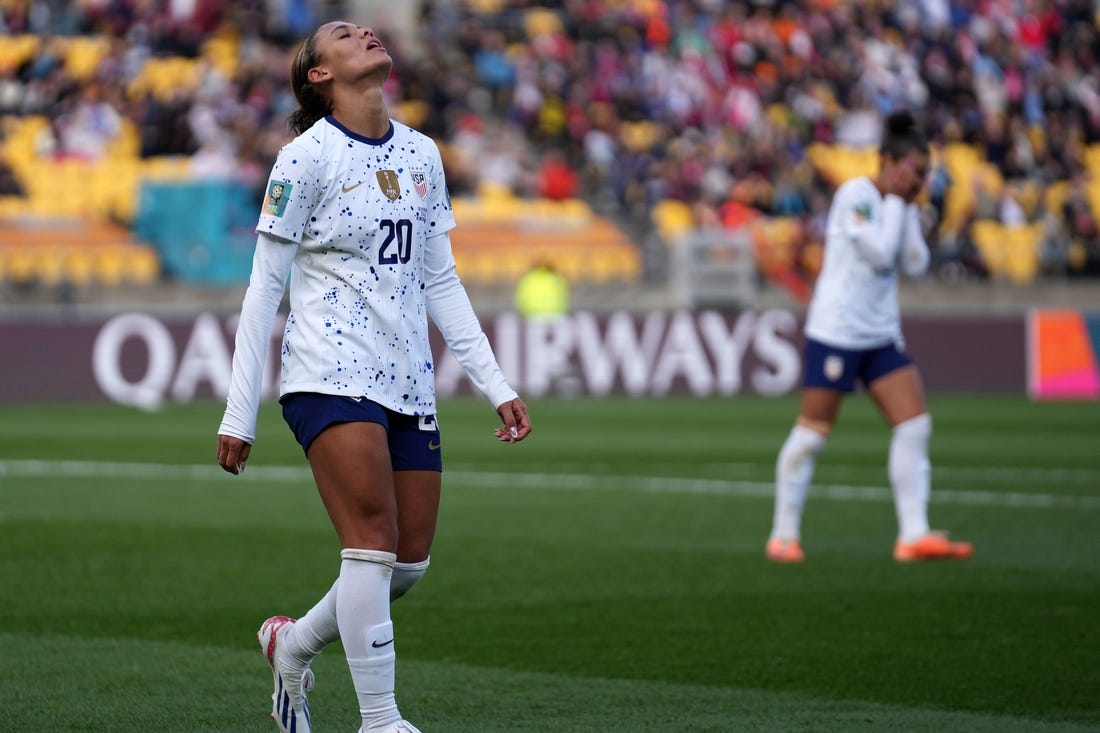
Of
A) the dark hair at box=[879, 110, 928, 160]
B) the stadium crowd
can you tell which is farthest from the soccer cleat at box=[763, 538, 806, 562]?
the stadium crowd

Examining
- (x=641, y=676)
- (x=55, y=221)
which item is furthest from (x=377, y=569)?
(x=55, y=221)

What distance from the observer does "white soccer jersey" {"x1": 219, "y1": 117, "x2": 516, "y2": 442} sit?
17.3 ft

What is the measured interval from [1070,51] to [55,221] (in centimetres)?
2141

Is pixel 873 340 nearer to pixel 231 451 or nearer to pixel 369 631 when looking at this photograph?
pixel 369 631

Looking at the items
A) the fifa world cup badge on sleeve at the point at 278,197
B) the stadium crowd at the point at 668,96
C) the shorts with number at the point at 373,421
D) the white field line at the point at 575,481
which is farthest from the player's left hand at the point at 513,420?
the stadium crowd at the point at 668,96

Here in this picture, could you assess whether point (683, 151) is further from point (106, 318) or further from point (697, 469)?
point (697, 469)

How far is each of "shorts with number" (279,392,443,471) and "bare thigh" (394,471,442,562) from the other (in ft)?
0.10

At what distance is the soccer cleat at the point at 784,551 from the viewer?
1030cm

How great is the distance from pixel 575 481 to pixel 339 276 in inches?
388

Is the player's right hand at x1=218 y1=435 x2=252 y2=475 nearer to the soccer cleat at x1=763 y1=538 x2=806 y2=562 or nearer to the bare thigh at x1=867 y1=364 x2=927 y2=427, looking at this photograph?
the soccer cleat at x1=763 y1=538 x2=806 y2=562

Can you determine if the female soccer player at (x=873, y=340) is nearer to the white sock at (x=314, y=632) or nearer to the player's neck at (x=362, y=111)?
the white sock at (x=314, y=632)

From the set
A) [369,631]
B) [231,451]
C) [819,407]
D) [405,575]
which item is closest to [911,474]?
[819,407]

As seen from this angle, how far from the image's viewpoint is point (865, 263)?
33.9 feet

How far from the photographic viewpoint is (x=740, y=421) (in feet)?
71.5
